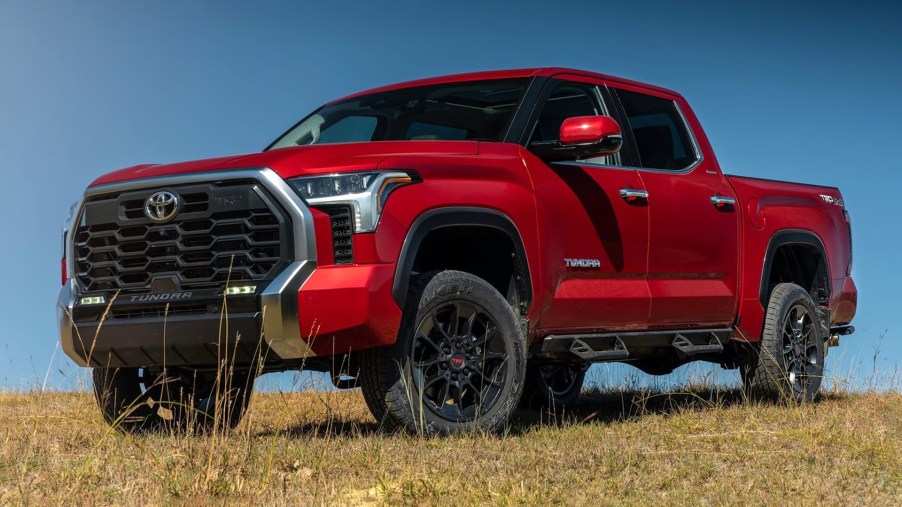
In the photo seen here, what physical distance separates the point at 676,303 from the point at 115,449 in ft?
12.6

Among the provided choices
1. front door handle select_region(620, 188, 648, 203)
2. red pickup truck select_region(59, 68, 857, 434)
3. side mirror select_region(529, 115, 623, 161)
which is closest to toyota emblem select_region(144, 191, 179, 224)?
red pickup truck select_region(59, 68, 857, 434)

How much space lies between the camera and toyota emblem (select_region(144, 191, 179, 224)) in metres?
6.39

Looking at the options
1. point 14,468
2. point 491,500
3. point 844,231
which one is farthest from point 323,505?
point 844,231

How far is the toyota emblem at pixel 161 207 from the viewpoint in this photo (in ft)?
21.0

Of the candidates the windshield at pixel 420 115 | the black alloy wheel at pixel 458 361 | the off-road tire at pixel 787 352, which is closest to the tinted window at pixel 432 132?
the windshield at pixel 420 115

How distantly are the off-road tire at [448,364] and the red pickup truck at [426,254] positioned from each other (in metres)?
0.01

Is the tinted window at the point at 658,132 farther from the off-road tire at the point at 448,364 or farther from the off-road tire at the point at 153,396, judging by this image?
the off-road tire at the point at 153,396

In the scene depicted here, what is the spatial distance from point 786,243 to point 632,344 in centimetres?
223

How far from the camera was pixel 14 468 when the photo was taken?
557 cm

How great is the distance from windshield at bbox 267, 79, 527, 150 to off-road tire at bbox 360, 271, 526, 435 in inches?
43.6

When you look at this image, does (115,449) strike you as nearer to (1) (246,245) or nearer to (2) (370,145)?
(1) (246,245)

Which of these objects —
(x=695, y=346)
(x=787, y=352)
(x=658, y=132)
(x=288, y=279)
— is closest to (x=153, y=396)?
(x=288, y=279)

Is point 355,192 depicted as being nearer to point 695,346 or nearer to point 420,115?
point 420,115

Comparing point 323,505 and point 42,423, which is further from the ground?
point 323,505
